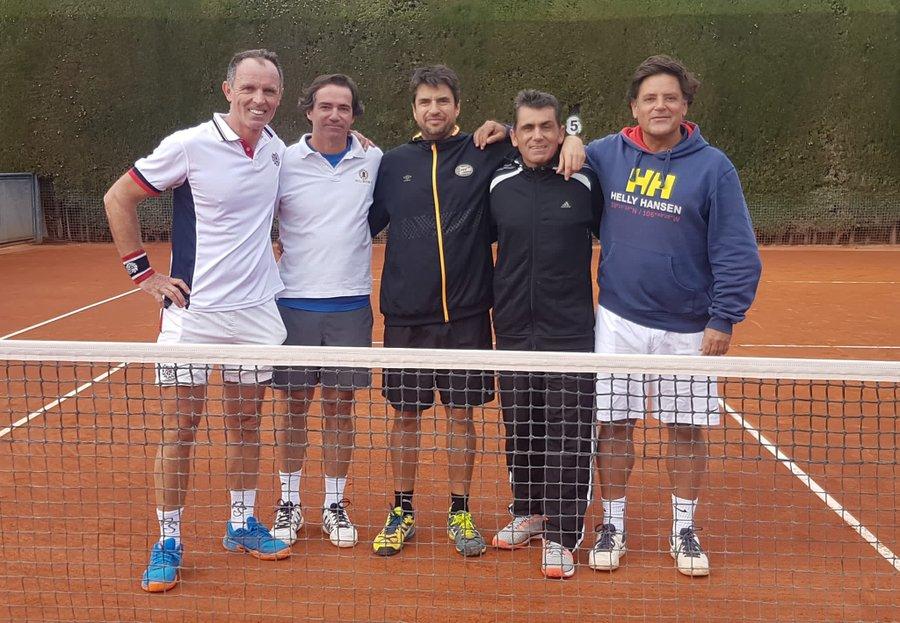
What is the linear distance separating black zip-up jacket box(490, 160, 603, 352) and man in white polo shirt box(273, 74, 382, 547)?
2.03ft

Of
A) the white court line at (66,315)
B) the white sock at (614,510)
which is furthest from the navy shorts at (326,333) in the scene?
the white court line at (66,315)

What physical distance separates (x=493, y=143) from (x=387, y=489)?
188 cm

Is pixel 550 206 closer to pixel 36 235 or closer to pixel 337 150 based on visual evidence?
pixel 337 150

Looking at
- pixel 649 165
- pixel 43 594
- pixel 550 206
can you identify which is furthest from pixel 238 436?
pixel 649 165

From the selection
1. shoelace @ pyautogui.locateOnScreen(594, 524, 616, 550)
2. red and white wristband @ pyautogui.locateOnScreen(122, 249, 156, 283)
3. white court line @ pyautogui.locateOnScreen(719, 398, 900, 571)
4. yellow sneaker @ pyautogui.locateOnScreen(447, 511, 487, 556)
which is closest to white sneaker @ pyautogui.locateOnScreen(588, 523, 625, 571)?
shoelace @ pyautogui.locateOnScreen(594, 524, 616, 550)

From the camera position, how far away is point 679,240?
3359 millimetres

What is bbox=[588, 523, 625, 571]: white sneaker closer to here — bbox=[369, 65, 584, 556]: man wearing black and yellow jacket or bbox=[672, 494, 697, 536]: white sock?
bbox=[672, 494, 697, 536]: white sock

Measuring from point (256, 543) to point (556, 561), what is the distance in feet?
4.21

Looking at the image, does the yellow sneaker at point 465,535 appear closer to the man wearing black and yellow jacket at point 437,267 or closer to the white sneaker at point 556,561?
the man wearing black and yellow jacket at point 437,267

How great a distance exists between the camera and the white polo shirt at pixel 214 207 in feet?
11.1

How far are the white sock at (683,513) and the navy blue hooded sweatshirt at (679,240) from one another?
28.7 inches

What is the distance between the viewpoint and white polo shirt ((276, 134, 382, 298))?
366cm

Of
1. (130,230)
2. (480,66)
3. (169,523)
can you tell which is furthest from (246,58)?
(480,66)

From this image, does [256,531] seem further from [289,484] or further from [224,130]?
[224,130]
